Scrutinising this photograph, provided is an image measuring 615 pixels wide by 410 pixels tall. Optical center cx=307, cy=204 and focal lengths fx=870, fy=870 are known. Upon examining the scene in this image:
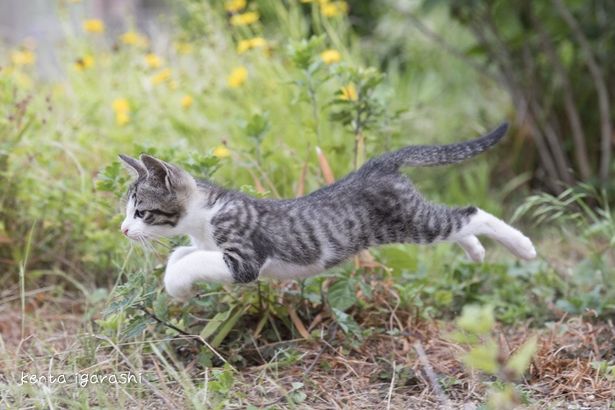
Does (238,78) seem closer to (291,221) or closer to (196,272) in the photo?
Answer: (291,221)

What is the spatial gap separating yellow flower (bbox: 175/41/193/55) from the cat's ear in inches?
117

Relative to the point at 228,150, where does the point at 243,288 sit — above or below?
below

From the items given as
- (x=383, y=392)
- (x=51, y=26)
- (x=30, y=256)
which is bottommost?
(x=383, y=392)

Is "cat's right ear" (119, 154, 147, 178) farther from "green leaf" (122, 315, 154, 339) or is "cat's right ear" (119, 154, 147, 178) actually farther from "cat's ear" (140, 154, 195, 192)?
"green leaf" (122, 315, 154, 339)

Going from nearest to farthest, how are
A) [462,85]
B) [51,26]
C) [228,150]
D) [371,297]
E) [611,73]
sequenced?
[371,297]
[228,150]
[611,73]
[462,85]
[51,26]

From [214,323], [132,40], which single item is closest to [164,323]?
[214,323]

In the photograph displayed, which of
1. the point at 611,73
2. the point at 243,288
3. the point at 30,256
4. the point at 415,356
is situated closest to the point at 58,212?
the point at 30,256

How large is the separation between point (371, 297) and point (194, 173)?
0.86 metres

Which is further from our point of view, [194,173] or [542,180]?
[542,180]

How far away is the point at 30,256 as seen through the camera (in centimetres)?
414

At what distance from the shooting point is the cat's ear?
2881 mm

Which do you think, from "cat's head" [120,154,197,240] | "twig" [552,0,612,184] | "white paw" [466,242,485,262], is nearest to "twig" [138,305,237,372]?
"cat's head" [120,154,197,240]

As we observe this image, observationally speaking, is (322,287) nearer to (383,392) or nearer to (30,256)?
(383,392)

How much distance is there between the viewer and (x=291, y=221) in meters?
3.04
